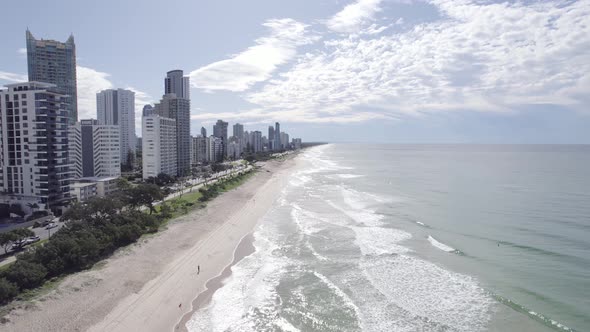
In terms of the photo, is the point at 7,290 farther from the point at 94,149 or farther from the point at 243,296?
the point at 94,149

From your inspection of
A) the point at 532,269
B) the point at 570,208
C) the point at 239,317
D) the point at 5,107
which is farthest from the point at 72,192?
the point at 570,208

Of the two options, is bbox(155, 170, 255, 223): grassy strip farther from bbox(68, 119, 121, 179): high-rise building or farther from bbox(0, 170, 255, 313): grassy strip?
bbox(68, 119, 121, 179): high-rise building

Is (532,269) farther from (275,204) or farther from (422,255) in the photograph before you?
(275,204)

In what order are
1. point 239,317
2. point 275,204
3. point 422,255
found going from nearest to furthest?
point 239,317
point 422,255
point 275,204

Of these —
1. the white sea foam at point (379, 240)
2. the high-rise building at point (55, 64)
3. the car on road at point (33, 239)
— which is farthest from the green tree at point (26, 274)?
the high-rise building at point (55, 64)

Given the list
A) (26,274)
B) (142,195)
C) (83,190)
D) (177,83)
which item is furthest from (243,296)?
(177,83)

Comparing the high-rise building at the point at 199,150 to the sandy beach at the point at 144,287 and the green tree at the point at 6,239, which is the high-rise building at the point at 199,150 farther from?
the green tree at the point at 6,239

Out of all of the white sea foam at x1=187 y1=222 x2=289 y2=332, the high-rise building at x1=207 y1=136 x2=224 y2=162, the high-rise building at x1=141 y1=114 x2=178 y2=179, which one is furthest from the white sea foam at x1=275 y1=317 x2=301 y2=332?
the high-rise building at x1=207 y1=136 x2=224 y2=162
